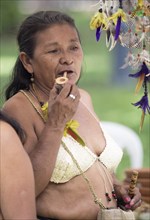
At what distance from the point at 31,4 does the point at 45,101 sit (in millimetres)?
18959

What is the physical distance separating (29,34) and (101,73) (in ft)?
40.8

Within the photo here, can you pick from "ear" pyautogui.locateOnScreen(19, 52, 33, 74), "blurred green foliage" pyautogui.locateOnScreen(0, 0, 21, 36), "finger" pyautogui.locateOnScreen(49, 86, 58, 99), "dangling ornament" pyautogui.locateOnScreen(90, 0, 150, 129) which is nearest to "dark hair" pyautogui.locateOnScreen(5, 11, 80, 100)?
"ear" pyautogui.locateOnScreen(19, 52, 33, 74)

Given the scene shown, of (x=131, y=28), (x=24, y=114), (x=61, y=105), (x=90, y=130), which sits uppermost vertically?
(x=131, y=28)

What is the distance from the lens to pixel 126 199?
4.23 meters

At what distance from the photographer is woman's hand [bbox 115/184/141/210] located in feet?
13.9

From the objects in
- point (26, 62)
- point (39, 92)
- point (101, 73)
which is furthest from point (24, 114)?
point (101, 73)

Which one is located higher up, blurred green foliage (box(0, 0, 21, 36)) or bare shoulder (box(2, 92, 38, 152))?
bare shoulder (box(2, 92, 38, 152))

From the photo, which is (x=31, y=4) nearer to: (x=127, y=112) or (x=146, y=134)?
(x=127, y=112)

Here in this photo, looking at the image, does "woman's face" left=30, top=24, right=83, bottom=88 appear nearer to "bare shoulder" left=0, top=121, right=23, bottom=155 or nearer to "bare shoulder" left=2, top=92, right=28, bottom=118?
"bare shoulder" left=2, top=92, right=28, bottom=118

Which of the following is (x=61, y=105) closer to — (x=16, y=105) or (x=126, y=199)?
(x=16, y=105)

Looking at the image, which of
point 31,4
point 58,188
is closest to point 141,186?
point 58,188

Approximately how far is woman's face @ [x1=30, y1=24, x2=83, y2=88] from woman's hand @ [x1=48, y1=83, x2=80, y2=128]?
19 cm

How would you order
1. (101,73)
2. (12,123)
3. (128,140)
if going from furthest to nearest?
(101,73) < (128,140) < (12,123)

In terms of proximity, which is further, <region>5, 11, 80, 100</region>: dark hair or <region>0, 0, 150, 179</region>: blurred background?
<region>0, 0, 150, 179</region>: blurred background
